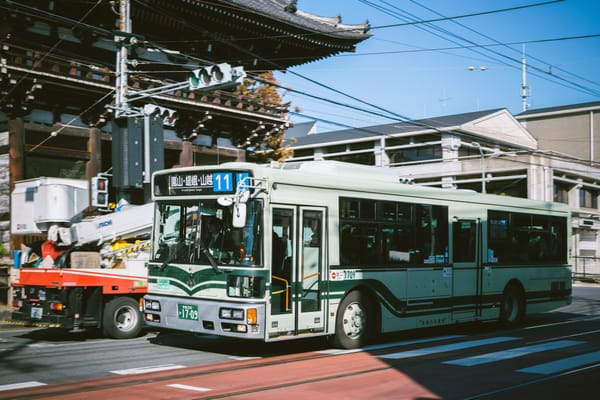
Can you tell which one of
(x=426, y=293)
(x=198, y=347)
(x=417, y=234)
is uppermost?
(x=417, y=234)

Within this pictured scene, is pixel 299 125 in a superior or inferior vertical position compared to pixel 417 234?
superior

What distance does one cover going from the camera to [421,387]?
8.33 metres

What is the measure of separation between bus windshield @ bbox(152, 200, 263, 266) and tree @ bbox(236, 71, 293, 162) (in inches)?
496

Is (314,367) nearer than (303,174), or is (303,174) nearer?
(314,367)

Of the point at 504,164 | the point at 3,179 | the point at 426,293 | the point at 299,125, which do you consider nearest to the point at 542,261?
the point at 426,293

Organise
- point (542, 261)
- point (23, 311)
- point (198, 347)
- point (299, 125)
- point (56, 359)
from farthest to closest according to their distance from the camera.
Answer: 1. point (299, 125)
2. point (542, 261)
3. point (23, 311)
4. point (198, 347)
5. point (56, 359)

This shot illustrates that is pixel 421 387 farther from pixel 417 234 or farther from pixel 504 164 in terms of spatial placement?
pixel 504 164

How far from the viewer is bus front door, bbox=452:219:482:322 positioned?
14.4 metres

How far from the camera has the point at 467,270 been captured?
1466 centimetres

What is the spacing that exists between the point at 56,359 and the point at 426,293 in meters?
7.00

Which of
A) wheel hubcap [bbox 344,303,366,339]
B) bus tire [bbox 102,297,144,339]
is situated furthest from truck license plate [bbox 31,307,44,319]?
wheel hubcap [bbox 344,303,366,339]

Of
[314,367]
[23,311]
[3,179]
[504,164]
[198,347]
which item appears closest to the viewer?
[314,367]

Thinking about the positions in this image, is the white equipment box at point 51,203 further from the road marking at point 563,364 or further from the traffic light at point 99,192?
the road marking at point 563,364

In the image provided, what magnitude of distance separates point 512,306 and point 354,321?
5.93m
